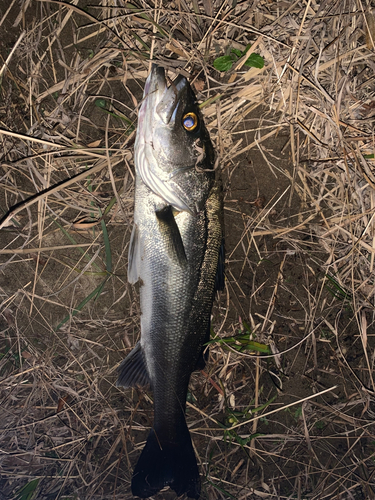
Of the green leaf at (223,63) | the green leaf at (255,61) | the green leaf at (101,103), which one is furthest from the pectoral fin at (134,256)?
the green leaf at (255,61)

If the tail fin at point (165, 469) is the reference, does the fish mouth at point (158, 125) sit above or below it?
above

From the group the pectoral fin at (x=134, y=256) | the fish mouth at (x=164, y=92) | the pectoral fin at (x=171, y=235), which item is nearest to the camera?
the fish mouth at (x=164, y=92)

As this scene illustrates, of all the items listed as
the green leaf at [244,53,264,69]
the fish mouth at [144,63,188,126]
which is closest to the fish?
the fish mouth at [144,63,188,126]

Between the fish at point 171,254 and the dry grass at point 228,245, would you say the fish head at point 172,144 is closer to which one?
the fish at point 171,254

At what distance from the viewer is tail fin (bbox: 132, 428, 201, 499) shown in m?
2.42

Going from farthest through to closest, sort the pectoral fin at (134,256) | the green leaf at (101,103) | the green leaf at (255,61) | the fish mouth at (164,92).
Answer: the green leaf at (101,103) < the green leaf at (255,61) < the pectoral fin at (134,256) < the fish mouth at (164,92)

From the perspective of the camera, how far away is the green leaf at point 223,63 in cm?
237

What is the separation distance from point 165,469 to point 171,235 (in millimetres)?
2050

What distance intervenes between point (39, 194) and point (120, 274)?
1070 millimetres

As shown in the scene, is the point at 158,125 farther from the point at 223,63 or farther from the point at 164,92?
the point at 223,63

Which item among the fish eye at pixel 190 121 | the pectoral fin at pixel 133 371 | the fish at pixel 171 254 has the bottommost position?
the pectoral fin at pixel 133 371

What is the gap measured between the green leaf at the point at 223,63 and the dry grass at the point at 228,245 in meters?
0.08

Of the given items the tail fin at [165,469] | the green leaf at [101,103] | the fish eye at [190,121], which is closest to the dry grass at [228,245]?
the green leaf at [101,103]

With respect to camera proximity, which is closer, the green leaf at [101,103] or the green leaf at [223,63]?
the green leaf at [223,63]
